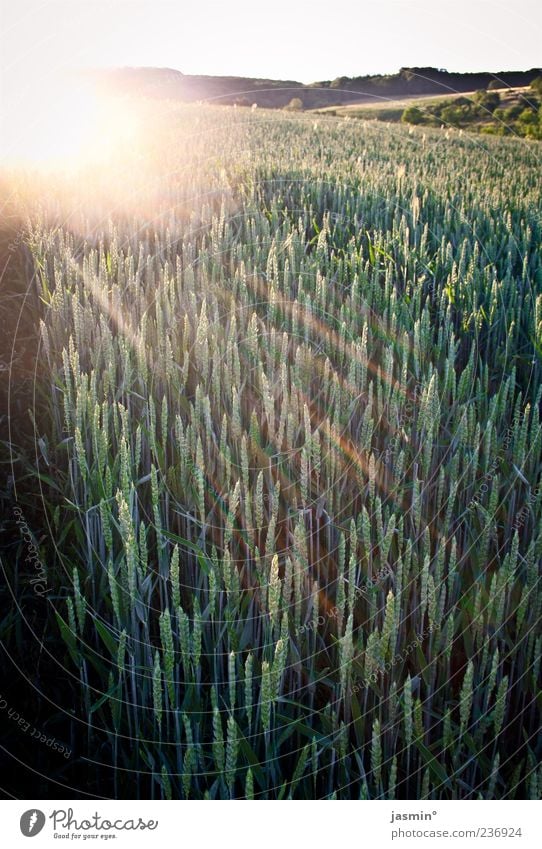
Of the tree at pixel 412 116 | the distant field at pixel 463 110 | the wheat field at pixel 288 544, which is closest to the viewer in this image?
the wheat field at pixel 288 544

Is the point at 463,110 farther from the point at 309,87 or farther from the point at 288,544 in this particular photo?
the point at 288,544

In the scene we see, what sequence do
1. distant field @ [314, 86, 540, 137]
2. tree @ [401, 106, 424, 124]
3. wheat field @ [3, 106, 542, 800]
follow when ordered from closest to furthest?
wheat field @ [3, 106, 542, 800] → distant field @ [314, 86, 540, 137] → tree @ [401, 106, 424, 124]

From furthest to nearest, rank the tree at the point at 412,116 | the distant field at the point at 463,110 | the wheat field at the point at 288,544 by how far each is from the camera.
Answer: the tree at the point at 412,116 < the distant field at the point at 463,110 < the wheat field at the point at 288,544

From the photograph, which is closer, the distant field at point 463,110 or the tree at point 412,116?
the distant field at point 463,110
